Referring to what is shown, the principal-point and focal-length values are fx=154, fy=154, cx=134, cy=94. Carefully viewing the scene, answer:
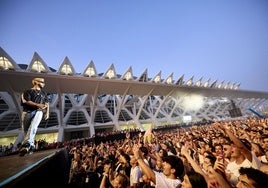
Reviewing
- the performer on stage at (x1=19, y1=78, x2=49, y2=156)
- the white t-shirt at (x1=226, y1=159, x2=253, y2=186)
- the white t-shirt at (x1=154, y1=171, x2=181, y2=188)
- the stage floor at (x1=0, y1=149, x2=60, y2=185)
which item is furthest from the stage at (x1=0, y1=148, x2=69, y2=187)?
the white t-shirt at (x1=226, y1=159, x2=253, y2=186)

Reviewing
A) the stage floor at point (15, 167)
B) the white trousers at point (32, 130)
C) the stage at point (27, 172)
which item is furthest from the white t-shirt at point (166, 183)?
the white trousers at point (32, 130)

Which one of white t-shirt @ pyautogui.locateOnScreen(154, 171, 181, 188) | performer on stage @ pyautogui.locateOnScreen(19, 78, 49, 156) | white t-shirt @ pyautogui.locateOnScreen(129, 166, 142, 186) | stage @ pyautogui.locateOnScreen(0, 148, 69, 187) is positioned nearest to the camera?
stage @ pyautogui.locateOnScreen(0, 148, 69, 187)

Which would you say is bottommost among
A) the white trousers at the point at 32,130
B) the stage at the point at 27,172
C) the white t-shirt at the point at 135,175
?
the white t-shirt at the point at 135,175

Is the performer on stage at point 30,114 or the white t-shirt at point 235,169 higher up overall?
the performer on stage at point 30,114

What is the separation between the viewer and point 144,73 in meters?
28.3

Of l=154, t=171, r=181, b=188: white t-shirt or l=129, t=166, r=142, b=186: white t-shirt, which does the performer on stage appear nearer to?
l=129, t=166, r=142, b=186: white t-shirt

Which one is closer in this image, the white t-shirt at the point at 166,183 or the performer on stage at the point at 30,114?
the white t-shirt at the point at 166,183

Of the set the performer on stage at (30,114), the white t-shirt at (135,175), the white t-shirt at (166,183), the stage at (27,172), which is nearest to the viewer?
the stage at (27,172)

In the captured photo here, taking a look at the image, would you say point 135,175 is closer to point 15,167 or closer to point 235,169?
point 235,169

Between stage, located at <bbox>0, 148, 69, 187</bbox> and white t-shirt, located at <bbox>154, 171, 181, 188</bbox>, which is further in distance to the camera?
white t-shirt, located at <bbox>154, 171, 181, 188</bbox>

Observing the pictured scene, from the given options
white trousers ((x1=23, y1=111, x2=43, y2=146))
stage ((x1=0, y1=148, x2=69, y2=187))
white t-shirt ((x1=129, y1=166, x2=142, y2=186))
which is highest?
white trousers ((x1=23, y1=111, x2=43, y2=146))

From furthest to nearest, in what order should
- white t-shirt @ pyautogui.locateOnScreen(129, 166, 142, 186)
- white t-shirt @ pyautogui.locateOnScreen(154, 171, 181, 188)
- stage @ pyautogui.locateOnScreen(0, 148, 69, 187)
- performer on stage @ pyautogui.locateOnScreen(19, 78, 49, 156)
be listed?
performer on stage @ pyautogui.locateOnScreen(19, 78, 49, 156), white t-shirt @ pyautogui.locateOnScreen(129, 166, 142, 186), white t-shirt @ pyautogui.locateOnScreen(154, 171, 181, 188), stage @ pyautogui.locateOnScreen(0, 148, 69, 187)

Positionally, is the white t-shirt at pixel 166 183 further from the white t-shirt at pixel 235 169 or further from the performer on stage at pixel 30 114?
the performer on stage at pixel 30 114

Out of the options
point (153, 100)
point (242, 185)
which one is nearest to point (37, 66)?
point (242, 185)
